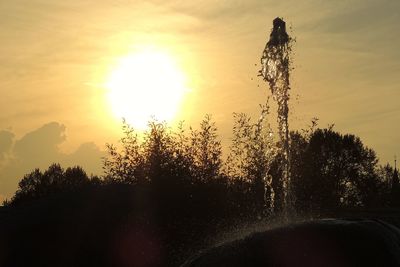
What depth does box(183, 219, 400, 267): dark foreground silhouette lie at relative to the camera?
5871mm

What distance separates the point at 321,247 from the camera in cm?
607

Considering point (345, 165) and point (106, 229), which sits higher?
point (345, 165)

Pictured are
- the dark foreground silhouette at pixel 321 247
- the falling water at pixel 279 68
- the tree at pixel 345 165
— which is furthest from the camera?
the tree at pixel 345 165

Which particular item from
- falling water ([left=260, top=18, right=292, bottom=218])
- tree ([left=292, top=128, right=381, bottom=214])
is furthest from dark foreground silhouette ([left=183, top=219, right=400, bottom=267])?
tree ([left=292, top=128, right=381, bottom=214])

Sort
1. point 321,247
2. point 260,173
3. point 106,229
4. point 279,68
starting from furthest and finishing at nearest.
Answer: point 260,173
point 279,68
point 106,229
point 321,247

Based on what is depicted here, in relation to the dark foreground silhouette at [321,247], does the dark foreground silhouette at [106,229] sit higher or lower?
higher

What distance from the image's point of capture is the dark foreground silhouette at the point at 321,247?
19.3 feet

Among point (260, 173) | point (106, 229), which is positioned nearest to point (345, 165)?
point (260, 173)

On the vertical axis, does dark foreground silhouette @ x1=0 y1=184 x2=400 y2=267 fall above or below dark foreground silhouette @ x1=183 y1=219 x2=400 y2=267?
above

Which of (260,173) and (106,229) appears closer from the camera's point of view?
(106,229)

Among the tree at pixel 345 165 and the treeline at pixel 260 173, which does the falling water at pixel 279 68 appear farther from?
the tree at pixel 345 165

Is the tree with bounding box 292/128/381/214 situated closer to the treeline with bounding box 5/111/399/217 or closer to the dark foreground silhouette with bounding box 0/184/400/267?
the treeline with bounding box 5/111/399/217

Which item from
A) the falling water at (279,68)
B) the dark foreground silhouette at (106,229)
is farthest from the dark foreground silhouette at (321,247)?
the falling water at (279,68)

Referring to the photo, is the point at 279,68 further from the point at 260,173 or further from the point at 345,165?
the point at 345,165
